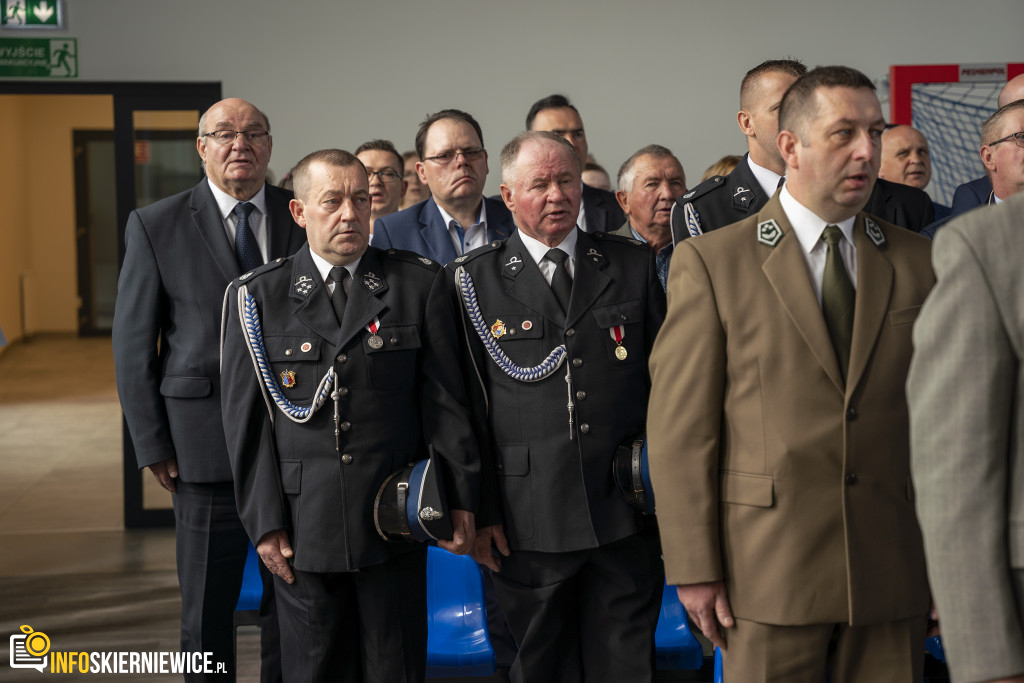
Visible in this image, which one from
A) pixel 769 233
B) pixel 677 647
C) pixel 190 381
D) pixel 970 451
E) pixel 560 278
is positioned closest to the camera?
pixel 970 451

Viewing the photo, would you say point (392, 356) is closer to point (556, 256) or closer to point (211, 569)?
point (556, 256)

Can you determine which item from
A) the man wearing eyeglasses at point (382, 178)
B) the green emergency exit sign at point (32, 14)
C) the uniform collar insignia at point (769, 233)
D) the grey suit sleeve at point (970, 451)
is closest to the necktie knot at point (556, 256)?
the uniform collar insignia at point (769, 233)

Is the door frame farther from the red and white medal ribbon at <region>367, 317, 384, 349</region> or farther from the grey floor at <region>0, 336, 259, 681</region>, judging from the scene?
the red and white medal ribbon at <region>367, 317, 384, 349</region>

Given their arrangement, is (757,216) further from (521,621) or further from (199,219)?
(199,219)

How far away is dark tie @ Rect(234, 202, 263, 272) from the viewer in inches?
119

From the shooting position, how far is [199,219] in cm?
301

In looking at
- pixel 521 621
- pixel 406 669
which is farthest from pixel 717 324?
pixel 406 669

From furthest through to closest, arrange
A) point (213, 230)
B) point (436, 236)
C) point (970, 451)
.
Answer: point (436, 236)
point (213, 230)
point (970, 451)

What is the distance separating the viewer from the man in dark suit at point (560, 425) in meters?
2.44

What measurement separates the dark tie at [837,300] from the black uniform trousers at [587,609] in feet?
2.67

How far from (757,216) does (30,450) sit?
6857 mm

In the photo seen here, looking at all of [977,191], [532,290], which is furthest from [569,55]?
[532,290]

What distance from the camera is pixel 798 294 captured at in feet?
6.12

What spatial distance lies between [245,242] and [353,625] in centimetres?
116
